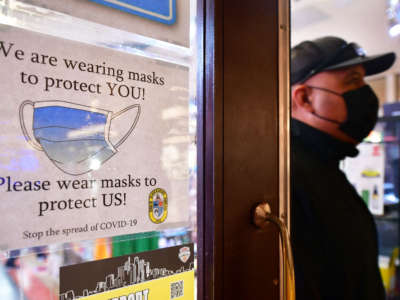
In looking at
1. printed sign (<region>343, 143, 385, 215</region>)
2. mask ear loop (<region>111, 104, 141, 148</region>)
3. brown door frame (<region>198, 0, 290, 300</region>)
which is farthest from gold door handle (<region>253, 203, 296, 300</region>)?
printed sign (<region>343, 143, 385, 215</region>)

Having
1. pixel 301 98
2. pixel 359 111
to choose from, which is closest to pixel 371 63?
pixel 359 111

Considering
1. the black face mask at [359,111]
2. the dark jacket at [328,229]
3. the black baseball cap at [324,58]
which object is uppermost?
the black baseball cap at [324,58]

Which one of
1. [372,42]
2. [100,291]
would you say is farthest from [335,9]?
[100,291]

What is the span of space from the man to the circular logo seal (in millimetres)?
791

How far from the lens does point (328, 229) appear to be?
135cm

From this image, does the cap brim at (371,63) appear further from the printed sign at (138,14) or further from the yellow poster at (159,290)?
the yellow poster at (159,290)

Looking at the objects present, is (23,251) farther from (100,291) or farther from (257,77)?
(257,77)

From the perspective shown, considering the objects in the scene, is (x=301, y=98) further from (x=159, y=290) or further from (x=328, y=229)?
(x=159, y=290)

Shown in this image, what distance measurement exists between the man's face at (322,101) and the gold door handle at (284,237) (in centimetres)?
85

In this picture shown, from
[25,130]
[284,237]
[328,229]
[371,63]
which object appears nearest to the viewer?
[25,130]

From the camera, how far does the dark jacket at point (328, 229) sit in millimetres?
1269

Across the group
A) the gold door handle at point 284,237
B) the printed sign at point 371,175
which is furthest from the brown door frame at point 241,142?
the printed sign at point 371,175

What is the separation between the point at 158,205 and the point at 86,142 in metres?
0.17

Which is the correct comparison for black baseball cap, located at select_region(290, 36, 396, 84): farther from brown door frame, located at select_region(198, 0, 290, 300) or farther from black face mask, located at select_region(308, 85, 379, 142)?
brown door frame, located at select_region(198, 0, 290, 300)
